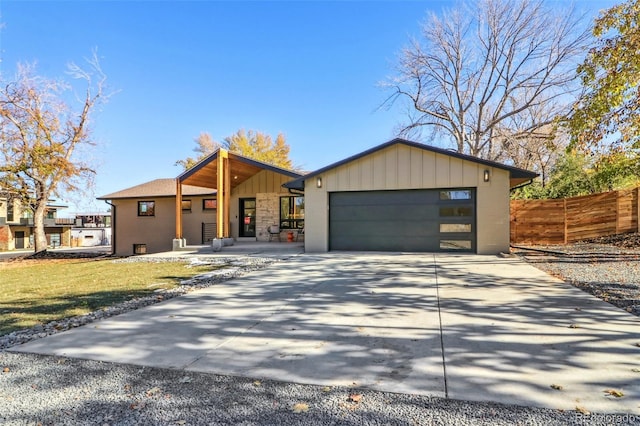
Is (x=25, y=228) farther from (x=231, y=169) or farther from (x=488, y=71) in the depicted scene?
(x=488, y=71)

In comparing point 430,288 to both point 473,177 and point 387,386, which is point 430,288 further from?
point 473,177

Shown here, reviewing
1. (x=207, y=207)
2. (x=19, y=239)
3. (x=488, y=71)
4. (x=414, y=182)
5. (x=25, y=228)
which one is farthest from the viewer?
(x=25, y=228)

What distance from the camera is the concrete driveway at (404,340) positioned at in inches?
101

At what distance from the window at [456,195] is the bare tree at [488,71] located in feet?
38.1

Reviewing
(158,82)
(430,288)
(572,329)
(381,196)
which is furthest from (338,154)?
(572,329)

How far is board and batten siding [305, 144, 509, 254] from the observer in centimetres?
1056

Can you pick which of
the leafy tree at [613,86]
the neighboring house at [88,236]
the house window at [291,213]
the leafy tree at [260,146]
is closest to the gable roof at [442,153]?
the leafy tree at [613,86]

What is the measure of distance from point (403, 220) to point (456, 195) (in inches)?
72.0

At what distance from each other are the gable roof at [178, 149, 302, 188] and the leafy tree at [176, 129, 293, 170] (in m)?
18.3

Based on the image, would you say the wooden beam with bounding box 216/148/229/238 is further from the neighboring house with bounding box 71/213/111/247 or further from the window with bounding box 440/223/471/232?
the neighboring house with bounding box 71/213/111/247

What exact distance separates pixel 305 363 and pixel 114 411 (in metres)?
1.40

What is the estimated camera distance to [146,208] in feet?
65.0

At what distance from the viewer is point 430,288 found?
5.86m

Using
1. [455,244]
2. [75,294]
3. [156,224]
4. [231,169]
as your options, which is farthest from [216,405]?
[156,224]
